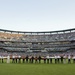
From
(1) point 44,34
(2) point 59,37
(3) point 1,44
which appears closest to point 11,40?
(3) point 1,44

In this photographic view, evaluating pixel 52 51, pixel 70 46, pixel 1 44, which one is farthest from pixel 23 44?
pixel 70 46

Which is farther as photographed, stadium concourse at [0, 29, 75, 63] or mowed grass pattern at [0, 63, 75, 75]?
stadium concourse at [0, 29, 75, 63]

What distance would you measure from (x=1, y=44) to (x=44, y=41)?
17545 mm

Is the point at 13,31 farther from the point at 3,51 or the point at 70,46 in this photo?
the point at 70,46

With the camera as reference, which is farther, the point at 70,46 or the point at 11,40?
the point at 11,40

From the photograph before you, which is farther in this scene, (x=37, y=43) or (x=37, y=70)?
(x=37, y=43)

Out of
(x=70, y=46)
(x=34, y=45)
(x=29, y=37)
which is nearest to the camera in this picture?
(x=70, y=46)

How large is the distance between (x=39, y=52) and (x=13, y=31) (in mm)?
18818

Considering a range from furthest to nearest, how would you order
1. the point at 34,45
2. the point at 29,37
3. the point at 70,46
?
the point at 29,37 → the point at 34,45 → the point at 70,46

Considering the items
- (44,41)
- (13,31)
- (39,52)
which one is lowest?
(39,52)

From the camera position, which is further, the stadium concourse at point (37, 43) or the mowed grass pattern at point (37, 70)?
the stadium concourse at point (37, 43)

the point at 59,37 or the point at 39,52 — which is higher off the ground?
the point at 59,37

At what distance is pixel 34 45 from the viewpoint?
69188mm

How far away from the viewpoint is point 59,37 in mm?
70562
